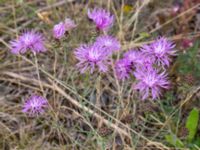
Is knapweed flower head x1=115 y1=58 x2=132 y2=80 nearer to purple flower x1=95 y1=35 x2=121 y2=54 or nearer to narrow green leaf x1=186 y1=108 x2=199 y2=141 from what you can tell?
purple flower x1=95 y1=35 x2=121 y2=54

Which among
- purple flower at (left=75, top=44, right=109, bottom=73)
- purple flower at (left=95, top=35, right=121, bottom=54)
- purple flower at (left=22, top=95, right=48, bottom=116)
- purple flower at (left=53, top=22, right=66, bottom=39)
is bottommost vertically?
purple flower at (left=22, top=95, right=48, bottom=116)

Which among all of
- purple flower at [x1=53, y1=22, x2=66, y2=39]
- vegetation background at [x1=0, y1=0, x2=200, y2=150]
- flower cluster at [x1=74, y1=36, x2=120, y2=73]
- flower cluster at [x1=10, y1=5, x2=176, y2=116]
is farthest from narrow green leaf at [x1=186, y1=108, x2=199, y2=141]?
purple flower at [x1=53, y1=22, x2=66, y2=39]


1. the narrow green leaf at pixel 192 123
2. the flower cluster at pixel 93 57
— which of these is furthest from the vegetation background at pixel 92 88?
the flower cluster at pixel 93 57

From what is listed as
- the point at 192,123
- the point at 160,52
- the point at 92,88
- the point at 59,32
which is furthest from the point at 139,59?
the point at 92,88

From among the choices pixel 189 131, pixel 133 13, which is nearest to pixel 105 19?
pixel 189 131

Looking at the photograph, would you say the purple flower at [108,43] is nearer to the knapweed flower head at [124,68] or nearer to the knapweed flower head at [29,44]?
the knapweed flower head at [124,68]

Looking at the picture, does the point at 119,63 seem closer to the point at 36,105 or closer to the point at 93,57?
the point at 93,57
